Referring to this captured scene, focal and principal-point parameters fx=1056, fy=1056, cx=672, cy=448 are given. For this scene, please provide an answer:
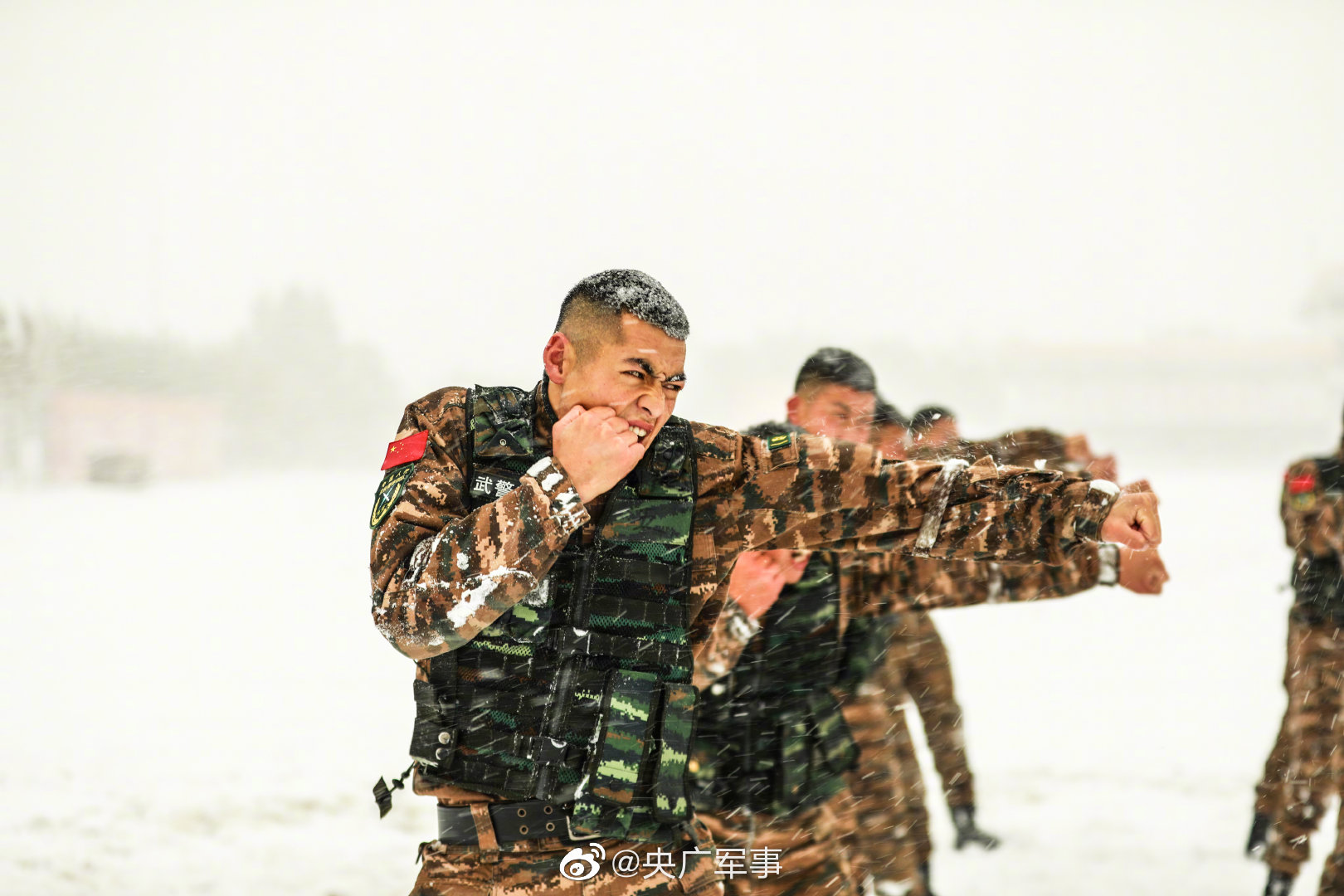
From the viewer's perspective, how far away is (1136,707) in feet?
30.3

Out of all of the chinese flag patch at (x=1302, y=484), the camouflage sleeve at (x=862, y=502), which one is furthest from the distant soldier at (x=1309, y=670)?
the camouflage sleeve at (x=862, y=502)

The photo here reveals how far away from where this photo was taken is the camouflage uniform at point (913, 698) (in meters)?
3.41

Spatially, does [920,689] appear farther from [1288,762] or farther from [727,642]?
[727,642]

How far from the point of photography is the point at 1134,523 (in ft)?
6.27

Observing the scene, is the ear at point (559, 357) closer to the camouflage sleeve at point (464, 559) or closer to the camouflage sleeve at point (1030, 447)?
the camouflage sleeve at point (464, 559)

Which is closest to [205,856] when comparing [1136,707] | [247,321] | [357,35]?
[1136,707]

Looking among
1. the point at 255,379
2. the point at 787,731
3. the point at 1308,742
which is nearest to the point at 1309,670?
the point at 1308,742

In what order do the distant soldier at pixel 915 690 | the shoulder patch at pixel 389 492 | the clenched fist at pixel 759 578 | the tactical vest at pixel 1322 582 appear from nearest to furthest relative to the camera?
the shoulder patch at pixel 389 492 → the clenched fist at pixel 759 578 → the distant soldier at pixel 915 690 → the tactical vest at pixel 1322 582

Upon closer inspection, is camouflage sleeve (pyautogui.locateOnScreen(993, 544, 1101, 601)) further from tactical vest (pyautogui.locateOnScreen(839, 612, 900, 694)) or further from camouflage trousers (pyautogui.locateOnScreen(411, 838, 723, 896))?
camouflage trousers (pyautogui.locateOnScreen(411, 838, 723, 896))

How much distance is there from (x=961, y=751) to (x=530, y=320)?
782 inches

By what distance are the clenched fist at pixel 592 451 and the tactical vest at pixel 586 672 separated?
0.75 feet

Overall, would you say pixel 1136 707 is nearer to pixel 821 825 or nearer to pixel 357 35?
pixel 821 825

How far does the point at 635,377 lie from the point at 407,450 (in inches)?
17.3

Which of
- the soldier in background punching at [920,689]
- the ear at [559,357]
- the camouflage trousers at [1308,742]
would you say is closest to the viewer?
the ear at [559,357]
